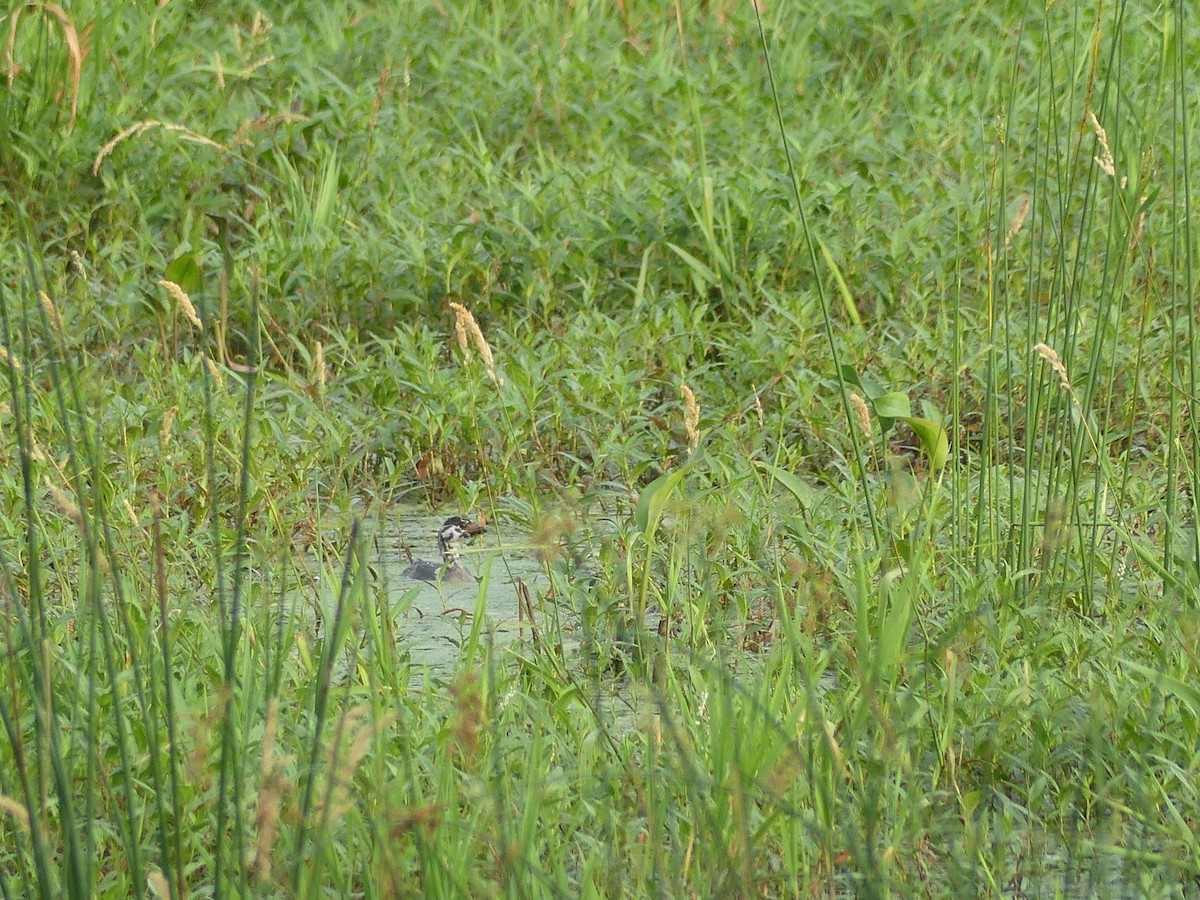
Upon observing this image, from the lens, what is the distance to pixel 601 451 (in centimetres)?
275

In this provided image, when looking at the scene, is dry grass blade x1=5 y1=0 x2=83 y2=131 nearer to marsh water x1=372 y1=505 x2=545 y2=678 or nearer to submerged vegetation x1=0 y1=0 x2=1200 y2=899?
submerged vegetation x1=0 y1=0 x2=1200 y2=899

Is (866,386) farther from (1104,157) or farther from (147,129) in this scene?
(147,129)

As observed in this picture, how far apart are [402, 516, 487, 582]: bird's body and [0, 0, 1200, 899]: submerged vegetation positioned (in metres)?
0.08

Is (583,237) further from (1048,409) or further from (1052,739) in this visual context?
(1052,739)

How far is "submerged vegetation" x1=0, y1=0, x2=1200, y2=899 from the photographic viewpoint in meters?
1.50

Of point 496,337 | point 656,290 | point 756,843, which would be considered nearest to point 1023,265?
point 656,290

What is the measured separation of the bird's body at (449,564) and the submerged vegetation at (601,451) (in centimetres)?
8

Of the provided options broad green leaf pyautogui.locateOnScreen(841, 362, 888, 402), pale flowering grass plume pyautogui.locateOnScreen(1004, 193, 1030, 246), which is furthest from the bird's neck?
pale flowering grass plume pyautogui.locateOnScreen(1004, 193, 1030, 246)

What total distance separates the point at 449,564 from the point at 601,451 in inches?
16.8

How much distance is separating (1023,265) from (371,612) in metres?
2.01

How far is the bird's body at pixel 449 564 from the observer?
2494 millimetres

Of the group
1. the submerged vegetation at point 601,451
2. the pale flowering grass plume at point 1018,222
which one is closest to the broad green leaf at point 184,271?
the submerged vegetation at point 601,451

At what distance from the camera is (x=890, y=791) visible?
1.68 meters

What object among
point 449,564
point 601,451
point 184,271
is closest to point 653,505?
point 449,564
